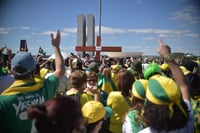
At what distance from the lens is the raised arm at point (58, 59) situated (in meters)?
2.84

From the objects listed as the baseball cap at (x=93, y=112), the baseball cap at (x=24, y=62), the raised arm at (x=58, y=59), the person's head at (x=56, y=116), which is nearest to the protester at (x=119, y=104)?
the baseball cap at (x=93, y=112)

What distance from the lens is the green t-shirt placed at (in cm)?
238

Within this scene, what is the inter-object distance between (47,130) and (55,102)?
191mm

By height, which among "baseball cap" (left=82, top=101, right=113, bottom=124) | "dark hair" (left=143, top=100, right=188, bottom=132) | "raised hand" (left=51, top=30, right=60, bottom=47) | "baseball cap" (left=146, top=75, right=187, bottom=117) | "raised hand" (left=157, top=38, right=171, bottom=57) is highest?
"raised hand" (left=51, top=30, right=60, bottom=47)

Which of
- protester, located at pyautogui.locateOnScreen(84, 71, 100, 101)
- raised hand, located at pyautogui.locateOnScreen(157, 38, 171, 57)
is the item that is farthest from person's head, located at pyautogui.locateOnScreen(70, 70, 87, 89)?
raised hand, located at pyautogui.locateOnScreen(157, 38, 171, 57)

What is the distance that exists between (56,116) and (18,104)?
893 mm

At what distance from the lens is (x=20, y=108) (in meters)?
2.43

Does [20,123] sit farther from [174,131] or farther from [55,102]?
[174,131]

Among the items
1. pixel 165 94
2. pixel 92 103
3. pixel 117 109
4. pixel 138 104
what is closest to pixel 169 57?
pixel 138 104

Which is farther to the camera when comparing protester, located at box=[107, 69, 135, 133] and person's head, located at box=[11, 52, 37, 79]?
protester, located at box=[107, 69, 135, 133]

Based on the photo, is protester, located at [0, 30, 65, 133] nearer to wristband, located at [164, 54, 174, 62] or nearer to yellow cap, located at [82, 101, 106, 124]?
yellow cap, located at [82, 101, 106, 124]

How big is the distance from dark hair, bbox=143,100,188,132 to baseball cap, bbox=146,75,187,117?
0.03m

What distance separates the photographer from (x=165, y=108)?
6.33 ft

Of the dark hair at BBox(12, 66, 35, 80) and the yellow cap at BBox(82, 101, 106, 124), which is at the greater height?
the dark hair at BBox(12, 66, 35, 80)
